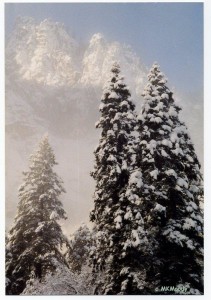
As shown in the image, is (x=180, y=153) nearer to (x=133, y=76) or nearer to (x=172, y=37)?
(x=172, y=37)

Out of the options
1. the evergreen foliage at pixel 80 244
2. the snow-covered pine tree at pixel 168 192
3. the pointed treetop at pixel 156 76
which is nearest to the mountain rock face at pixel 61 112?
the pointed treetop at pixel 156 76

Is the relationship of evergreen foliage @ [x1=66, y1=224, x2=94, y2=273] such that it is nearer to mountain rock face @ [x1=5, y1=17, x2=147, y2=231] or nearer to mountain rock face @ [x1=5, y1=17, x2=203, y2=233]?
mountain rock face @ [x1=5, y1=17, x2=203, y2=233]

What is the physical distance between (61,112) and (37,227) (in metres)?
9.43

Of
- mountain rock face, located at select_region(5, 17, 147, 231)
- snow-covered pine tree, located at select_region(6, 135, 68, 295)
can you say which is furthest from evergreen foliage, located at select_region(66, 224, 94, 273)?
snow-covered pine tree, located at select_region(6, 135, 68, 295)

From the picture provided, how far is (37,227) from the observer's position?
86.3 feet

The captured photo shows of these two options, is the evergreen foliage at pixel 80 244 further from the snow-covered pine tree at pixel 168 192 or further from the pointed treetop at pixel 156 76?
the pointed treetop at pixel 156 76

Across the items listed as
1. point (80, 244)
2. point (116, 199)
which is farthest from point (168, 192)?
point (80, 244)

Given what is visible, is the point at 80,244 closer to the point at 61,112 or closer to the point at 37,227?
the point at 61,112

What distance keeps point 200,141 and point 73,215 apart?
40.3ft

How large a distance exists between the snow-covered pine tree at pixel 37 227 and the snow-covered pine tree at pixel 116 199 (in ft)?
9.22

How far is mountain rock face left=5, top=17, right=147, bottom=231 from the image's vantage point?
26.7 metres

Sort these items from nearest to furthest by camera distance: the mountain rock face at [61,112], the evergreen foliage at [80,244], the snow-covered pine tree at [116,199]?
the snow-covered pine tree at [116,199]
the mountain rock face at [61,112]
the evergreen foliage at [80,244]

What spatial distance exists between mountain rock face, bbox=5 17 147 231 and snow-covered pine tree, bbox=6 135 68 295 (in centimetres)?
60

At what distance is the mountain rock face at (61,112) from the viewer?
26.7m
